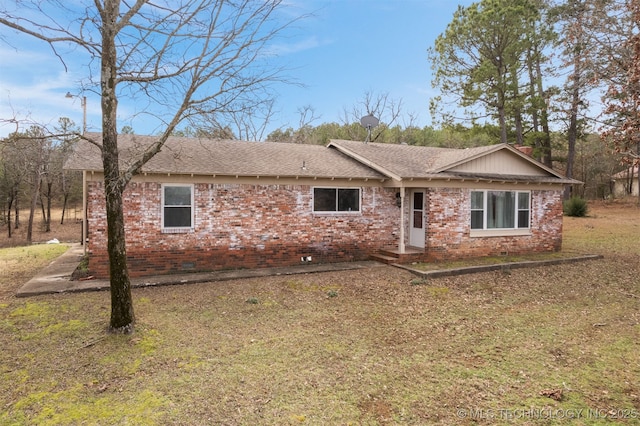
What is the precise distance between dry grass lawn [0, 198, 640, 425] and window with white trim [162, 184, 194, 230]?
1899 mm

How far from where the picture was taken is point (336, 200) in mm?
12125

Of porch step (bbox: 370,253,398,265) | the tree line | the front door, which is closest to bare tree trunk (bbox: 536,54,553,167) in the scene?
the front door

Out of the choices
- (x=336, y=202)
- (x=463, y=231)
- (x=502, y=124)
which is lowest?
(x=463, y=231)

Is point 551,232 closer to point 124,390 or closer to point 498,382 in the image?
point 498,382

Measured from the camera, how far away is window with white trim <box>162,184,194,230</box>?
10258 mm

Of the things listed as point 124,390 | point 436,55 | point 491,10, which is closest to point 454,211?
point 124,390

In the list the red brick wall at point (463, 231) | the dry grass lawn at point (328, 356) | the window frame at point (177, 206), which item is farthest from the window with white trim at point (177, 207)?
the red brick wall at point (463, 231)

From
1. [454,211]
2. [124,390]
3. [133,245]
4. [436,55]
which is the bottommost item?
[124,390]

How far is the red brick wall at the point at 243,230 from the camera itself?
9922 mm

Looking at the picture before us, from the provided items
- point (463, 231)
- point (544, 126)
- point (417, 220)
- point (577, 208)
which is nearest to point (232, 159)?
point (417, 220)

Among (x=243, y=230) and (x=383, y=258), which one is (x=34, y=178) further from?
(x=383, y=258)

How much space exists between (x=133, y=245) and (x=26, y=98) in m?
4.56

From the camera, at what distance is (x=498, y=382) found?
480cm

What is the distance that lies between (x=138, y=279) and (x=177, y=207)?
79.8 inches
